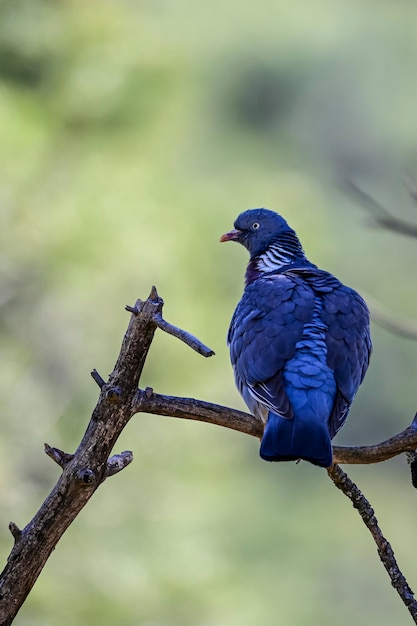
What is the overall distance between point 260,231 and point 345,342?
51.3 inches

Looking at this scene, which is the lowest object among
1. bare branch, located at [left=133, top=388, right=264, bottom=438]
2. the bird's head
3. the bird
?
bare branch, located at [left=133, top=388, right=264, bottom=438]

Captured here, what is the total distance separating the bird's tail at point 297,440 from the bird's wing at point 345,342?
0.37 ft

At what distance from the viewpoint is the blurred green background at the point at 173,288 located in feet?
20.3

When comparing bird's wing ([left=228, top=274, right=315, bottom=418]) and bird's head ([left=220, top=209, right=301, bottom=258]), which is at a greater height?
bird's head ([left=220, top=209, right=301, bottom=258])

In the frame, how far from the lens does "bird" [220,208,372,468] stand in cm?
299

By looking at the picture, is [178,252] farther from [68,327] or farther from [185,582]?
[185,582]

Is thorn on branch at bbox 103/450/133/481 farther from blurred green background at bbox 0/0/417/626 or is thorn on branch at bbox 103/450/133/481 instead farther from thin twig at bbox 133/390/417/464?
blurred green background at bbox 0/0/417/626

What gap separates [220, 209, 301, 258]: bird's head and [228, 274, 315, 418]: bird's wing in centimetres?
68

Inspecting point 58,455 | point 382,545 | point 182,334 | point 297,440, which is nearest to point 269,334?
point 297,440

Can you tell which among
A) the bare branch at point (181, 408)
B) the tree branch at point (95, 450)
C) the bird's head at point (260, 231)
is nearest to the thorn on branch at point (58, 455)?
the tree branch at point (95, 450)

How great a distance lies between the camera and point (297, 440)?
116 inches

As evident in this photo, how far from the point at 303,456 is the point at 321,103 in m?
8.09

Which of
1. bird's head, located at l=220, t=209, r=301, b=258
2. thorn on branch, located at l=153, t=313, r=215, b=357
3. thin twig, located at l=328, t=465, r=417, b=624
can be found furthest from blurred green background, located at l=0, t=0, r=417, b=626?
thorn on branch, located at l=153, t=313, r=215, b=357

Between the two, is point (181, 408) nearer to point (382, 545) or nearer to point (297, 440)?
point (297, 440)
